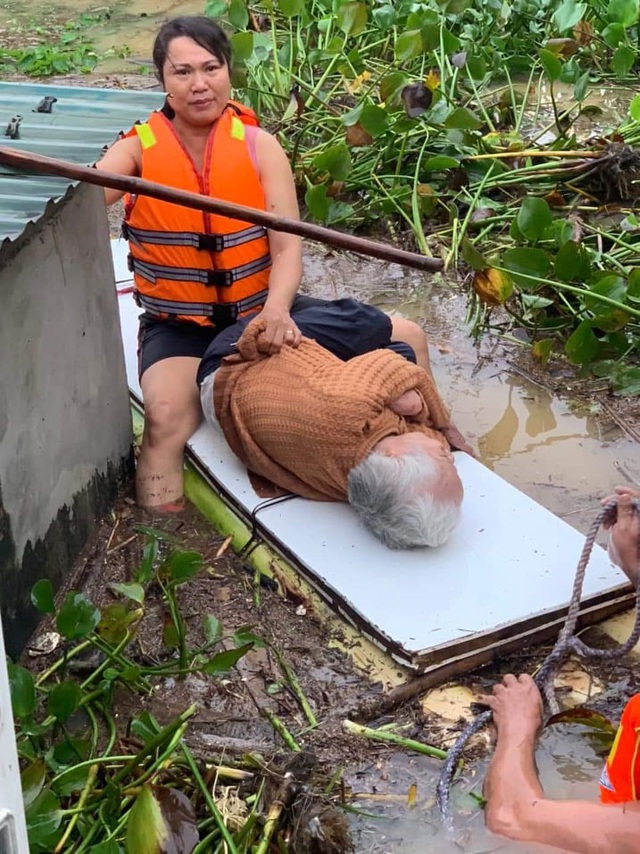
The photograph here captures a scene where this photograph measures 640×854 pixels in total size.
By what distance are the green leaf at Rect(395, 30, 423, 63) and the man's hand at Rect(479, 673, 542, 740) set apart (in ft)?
9.30

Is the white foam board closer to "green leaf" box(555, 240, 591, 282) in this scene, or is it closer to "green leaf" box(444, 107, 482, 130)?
"green leaf" box(555, 240, 591, 282)

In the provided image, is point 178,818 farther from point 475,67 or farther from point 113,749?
point 475,67

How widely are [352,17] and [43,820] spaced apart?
12.4ft

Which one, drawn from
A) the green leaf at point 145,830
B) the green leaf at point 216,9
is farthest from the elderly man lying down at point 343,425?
the green leaf at point 216,9

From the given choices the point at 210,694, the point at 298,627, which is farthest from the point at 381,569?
the point at 210,694

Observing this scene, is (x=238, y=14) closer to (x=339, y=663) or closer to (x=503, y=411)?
(x=503, y=411)

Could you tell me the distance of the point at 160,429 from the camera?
3.15 meters

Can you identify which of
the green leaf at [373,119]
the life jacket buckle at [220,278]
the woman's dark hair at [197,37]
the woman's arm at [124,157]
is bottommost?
the life jacket buckle at [220,278]

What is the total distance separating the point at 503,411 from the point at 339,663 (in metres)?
1.25

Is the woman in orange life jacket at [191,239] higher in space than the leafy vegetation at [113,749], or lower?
higher

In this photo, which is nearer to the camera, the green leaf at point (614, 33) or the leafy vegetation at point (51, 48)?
the green leaf at point (614, 33)

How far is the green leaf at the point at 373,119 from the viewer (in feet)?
14.2

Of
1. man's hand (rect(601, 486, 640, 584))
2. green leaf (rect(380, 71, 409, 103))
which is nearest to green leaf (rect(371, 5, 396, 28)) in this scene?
green leaf (rect(380, 71, 409, 103))

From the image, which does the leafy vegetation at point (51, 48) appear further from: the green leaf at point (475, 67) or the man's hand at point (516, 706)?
the man's hand at point (516, 706)
